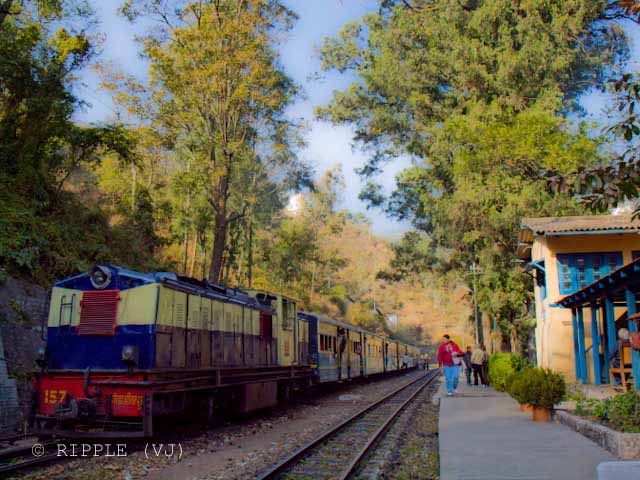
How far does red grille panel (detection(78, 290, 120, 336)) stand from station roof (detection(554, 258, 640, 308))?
913 centimetres

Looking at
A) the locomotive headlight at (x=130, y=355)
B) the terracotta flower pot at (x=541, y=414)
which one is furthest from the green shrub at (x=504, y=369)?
the locomotive headlight at (x=130, y=355)

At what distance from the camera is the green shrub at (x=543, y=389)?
36.1ft

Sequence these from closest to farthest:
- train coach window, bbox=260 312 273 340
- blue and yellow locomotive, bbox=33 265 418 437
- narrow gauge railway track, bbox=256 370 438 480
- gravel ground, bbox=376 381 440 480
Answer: narrow gauge railway track, bbox=256 370 438 480 → gravel ground, bbox=376 381 440 480 → blue and yellow locomotive, bbox=33 265 418 437 → train coach window, bbox=260 312 273 340

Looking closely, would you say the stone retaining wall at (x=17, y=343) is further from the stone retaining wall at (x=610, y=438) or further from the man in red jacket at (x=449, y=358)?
the man in red jacket at (x=449, y=358)

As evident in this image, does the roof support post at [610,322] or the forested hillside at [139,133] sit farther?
the forested hillside at [139,133]

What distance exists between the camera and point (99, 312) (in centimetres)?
1020

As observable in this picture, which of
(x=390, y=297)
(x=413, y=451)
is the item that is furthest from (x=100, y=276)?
(x=390, y=297)

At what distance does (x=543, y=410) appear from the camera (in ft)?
36.6

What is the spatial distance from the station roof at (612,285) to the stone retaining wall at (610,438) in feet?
9.80

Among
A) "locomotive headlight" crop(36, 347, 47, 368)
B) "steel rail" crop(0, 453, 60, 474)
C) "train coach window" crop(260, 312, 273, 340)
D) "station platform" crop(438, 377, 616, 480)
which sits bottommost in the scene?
"steel rail" crop(0, 453, 60, 474)

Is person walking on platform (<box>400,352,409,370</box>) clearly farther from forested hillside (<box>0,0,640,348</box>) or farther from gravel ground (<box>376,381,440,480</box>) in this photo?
gravel ground (<box>376,381,440,480</box>)

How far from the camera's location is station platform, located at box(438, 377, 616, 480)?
21.5ft

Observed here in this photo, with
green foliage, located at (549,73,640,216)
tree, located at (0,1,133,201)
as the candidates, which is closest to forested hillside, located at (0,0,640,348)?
tree, located at (0,1,133,201)

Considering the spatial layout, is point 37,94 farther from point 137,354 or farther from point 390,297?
point 390,297
